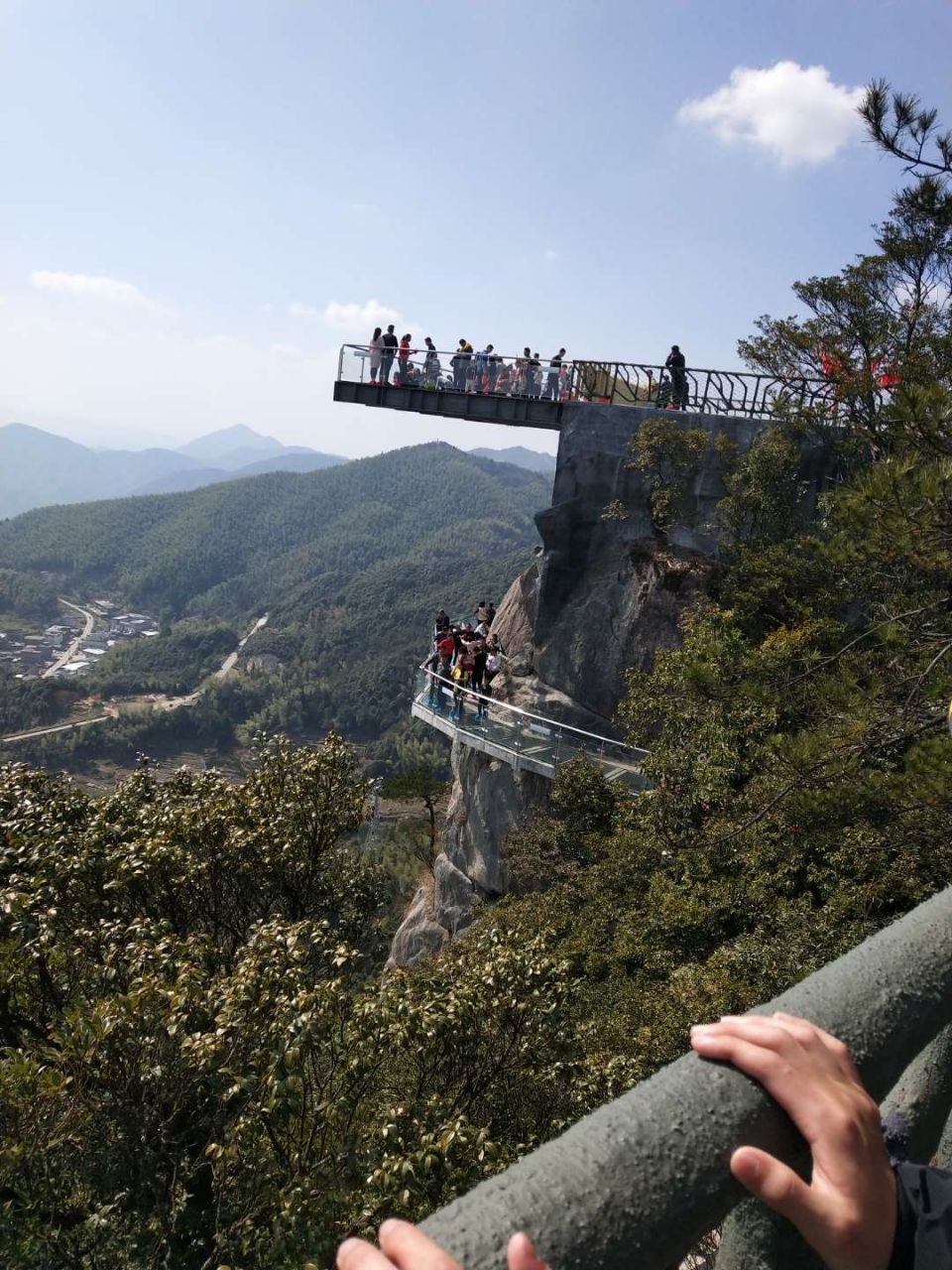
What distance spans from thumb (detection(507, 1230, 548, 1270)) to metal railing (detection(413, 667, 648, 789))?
14.0 m

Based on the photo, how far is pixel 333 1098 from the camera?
5133 millimetres

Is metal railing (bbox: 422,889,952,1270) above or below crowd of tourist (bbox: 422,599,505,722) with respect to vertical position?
above

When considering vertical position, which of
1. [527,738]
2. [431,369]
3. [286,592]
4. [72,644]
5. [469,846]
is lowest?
[72,644]

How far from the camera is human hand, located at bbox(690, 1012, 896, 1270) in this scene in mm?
909

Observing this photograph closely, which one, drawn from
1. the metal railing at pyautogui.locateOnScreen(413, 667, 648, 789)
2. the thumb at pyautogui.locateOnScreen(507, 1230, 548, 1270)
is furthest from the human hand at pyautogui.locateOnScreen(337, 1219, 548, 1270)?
the metal railing at pyautogui.locateOnScreen(413, 667, 648, 789)

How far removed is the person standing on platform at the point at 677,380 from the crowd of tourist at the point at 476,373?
244 centimetres

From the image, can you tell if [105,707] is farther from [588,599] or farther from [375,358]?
[588,599]

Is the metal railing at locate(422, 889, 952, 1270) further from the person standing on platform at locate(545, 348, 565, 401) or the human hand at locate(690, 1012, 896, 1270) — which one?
the person standing on platform at locate(545, 348, 565, 401)

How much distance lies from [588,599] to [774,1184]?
61.5 feet

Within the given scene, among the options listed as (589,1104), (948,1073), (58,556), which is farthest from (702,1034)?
(58,556)

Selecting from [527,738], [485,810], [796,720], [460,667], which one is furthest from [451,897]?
[796,720]

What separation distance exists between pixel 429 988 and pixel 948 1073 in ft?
16.8

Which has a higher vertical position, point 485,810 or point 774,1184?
point 774,1184

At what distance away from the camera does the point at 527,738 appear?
1580cm
